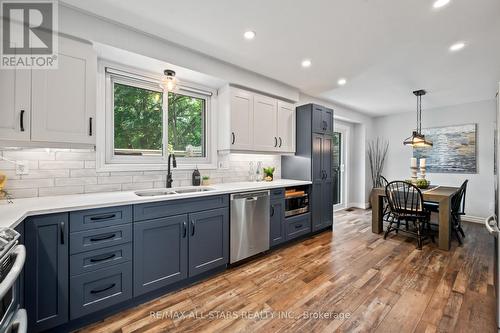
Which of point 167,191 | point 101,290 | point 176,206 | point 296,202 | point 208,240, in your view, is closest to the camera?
point 101,290

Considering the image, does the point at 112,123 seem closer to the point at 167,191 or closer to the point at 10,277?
the point at 167,191

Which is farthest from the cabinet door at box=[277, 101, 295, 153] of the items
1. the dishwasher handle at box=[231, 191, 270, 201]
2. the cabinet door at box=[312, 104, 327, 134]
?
the dishwasher handle at box=[231, 191, 270, 201]

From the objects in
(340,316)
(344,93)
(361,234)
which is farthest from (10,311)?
(344,93)

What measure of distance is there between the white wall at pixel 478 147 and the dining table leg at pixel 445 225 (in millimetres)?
2299

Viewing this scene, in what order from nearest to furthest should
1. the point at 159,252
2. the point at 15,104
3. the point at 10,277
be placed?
the point at 10,277
the point at 15,104
the point at 159,252

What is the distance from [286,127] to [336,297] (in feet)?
8.27

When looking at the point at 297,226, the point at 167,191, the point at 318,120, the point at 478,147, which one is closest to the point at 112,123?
the point at 167,191

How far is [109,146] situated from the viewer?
2.39 meters

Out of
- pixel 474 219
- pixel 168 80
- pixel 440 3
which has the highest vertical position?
pixel 440 3

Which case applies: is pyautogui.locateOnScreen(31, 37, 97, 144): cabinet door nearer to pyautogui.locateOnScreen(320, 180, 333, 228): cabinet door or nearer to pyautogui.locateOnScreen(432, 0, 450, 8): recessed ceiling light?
pyautogui.locateOnScreen(432, 0, 450, 8): recessed ceiling light

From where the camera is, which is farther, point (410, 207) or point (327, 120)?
point (327, 120)

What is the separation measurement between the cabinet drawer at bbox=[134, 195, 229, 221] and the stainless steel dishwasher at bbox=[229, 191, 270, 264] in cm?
21

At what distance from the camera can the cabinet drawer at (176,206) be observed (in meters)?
1.95

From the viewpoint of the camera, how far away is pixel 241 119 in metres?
3.10
